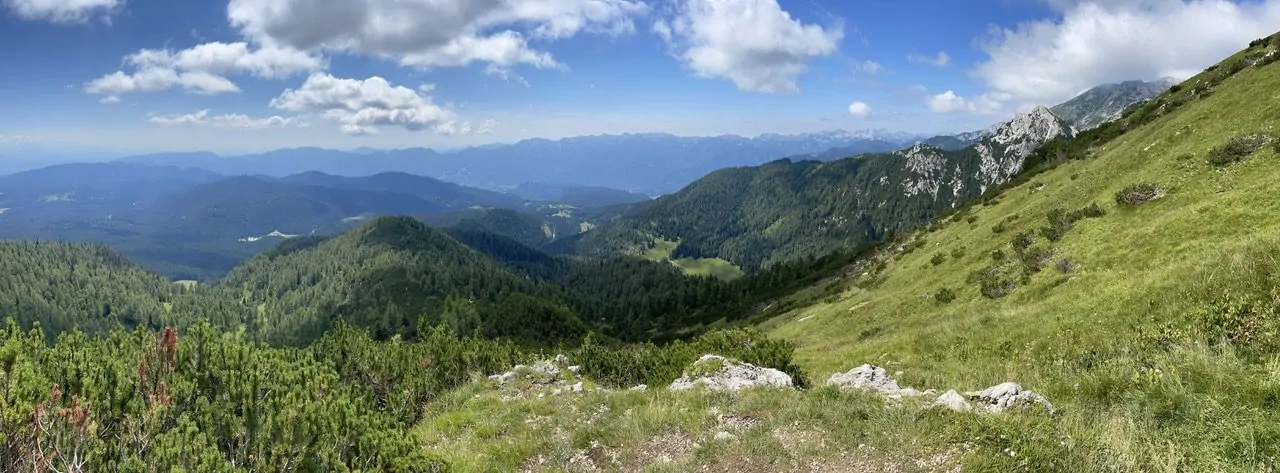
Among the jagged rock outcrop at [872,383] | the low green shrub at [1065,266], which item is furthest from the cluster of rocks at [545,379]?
the low green shrub at [1065,266]

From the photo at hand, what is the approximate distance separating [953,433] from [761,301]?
97460 mm

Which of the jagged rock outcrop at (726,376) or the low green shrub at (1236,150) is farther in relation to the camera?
the low green shrub at (1236,150)

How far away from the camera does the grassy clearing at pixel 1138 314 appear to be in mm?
8820

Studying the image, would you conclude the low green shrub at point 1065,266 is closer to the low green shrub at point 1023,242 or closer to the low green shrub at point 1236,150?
the low green shrub at point 1023,242

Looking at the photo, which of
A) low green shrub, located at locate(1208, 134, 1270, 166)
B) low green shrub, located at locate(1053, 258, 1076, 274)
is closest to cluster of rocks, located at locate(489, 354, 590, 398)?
low green shrub, located at locate(1053, 258, 1076, 274)

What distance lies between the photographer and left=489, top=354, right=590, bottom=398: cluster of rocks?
21.0 metres

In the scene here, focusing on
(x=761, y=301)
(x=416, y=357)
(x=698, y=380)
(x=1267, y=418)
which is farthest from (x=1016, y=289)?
(x=761, y=301)

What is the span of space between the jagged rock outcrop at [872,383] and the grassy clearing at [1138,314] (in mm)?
1116

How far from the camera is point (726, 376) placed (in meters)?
19.2

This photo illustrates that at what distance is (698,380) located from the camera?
63.8ft

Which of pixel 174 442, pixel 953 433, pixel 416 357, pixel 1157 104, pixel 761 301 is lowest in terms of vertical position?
pixel 761 301

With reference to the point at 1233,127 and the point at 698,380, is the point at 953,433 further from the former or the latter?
the point at 1233,127

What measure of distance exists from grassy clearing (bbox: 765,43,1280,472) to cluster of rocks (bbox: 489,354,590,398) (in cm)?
1142

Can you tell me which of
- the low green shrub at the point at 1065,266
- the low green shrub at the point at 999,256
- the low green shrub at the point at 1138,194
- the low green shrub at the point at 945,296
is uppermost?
the low green shrub at the point at 1138,194
